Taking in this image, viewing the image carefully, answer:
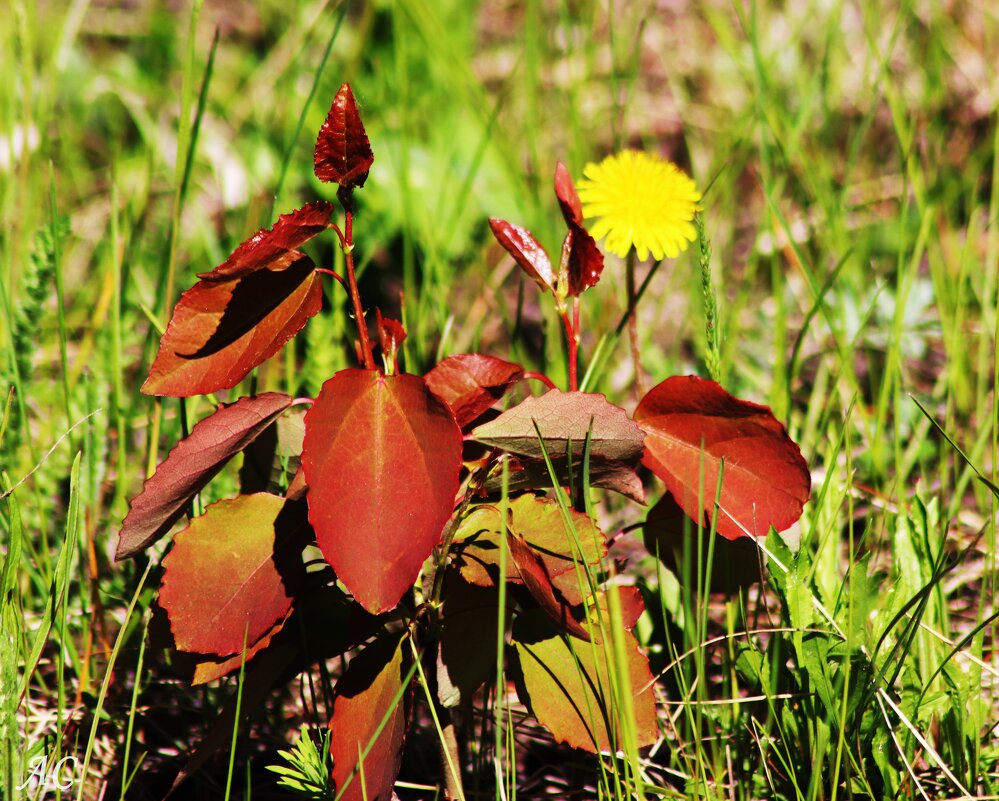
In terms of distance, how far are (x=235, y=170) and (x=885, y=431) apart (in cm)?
176

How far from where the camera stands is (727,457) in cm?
104

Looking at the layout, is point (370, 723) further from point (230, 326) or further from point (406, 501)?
point (230, 326)

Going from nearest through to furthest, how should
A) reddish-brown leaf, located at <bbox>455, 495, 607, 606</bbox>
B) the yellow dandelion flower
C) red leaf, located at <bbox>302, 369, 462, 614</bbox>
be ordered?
red leaf, located at <bbox>302, 369, 462, 614</bbox>, reddish-brown leaf, located at <bbox>455, 495, 607, 606</bbox>, the yellow dandelion flower

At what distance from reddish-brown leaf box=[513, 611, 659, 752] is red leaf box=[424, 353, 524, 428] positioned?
0.24 meters

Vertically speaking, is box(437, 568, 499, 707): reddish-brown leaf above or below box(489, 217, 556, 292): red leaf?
below

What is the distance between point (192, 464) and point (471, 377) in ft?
0.95

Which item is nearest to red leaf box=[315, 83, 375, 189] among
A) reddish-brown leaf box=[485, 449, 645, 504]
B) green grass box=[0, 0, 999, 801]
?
green grass box=[0, 0, 999, 801]

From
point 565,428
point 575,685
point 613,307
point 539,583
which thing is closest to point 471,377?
point 565,428

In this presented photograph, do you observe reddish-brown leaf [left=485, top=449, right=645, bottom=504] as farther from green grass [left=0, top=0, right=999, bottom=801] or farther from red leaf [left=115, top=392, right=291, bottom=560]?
red leaf [left=115, top=392, right=291, bottom=560]

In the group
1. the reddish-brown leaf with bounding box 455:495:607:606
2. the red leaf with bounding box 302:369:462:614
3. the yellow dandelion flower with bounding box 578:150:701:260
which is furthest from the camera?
the yellow dandelion flower with bounding box 578:150:701:260

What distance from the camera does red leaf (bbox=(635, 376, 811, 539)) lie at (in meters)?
1.01

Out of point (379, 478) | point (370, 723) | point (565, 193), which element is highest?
point (565, 193)

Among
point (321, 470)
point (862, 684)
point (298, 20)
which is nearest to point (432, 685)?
point (321, 470)

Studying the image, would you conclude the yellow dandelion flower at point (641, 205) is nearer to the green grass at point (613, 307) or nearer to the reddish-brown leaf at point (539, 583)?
the green grass at point (613, 307)
